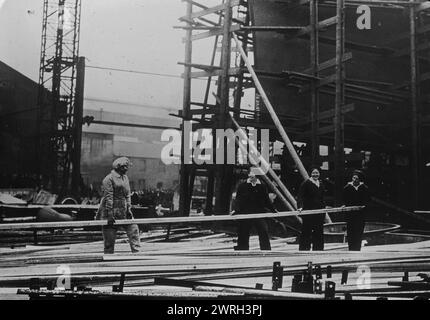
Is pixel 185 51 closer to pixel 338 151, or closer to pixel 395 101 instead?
pixel 338 151

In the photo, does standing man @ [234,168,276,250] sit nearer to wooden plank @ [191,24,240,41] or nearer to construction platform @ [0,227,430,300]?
construction platform @ [0,227,430,300]

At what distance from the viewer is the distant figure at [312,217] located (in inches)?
298

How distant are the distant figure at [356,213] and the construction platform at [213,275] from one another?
4.24ft

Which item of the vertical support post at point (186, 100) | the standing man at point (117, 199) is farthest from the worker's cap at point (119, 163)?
the vertical support post at point (186, 100)

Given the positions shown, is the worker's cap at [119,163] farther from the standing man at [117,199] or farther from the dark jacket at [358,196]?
the dark jacket at [358,196]

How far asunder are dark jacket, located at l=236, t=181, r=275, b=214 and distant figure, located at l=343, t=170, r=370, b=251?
1.24 metres

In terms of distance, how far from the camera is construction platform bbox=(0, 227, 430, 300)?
169 inches

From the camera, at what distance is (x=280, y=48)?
13344 mm

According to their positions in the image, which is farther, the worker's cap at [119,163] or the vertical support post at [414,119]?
the vertical support post at [414,119]

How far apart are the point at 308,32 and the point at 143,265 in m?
7.67

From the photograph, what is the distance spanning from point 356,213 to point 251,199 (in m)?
1.68

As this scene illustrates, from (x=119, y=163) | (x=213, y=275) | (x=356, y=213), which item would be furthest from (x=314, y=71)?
(x=213, y=275)

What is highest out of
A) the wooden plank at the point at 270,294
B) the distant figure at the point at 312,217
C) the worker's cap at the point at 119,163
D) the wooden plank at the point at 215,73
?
the wooden plank at the point at 215,73

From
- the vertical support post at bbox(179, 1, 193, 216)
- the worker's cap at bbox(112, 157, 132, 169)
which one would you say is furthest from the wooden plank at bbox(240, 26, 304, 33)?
the worker's cap at bbox(112, 157, 132, 169)
